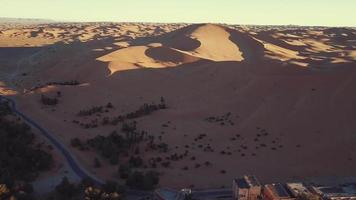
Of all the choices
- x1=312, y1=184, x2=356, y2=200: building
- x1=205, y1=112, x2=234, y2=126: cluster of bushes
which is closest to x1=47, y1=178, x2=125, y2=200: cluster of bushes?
x1=312, y1=184, x2=356, y2=200: building

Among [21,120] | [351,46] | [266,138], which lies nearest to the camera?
[266,138]

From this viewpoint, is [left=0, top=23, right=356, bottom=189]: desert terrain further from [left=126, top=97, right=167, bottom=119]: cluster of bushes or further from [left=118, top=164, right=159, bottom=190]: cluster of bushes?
[left=118, top=164, right=159, bottom=190]: cluster of bushes

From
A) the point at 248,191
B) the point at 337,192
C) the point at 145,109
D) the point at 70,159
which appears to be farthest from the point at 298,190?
the point at 145,109

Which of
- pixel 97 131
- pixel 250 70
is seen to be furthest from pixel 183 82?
pixel 97 131

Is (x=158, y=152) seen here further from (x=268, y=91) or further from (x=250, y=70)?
(x=250, y=70)

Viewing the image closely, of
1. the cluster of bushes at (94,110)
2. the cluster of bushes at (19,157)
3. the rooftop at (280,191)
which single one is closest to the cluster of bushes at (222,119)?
the cluster of bushes at (94,110)

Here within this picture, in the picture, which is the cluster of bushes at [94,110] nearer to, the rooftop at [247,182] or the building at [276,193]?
the rooftop at [247,182]
